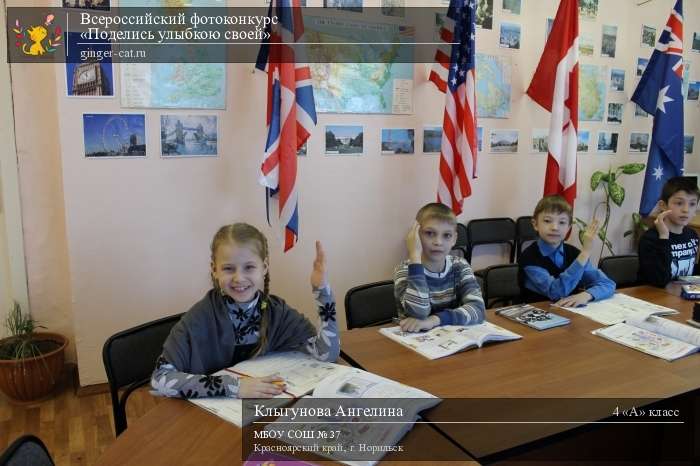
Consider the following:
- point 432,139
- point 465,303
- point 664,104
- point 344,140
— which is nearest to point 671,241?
point 465,303

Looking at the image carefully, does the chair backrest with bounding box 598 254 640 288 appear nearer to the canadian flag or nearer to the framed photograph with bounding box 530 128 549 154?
the canadian flag

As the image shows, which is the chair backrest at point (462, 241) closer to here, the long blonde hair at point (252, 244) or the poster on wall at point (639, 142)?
the poster on wall at point (639, 142)

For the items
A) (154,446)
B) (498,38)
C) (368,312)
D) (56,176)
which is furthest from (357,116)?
(154,446)

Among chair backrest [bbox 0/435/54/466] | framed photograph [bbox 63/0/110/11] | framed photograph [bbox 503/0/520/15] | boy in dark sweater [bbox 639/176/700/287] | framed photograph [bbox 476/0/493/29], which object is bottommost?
chair backrest [bbox 0/435/54/466]

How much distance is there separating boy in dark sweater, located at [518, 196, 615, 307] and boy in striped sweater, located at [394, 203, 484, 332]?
0.46 metres

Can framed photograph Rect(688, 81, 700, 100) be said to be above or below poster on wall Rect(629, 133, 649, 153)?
above

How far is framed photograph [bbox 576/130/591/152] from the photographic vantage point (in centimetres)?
425

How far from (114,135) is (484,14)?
2.63 m

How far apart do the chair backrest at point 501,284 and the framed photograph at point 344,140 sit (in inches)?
49.1

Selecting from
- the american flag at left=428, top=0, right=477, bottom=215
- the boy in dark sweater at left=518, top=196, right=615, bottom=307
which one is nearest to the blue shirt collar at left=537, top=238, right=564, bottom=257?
the boy in dark sweater at left=518, top=196, right=615, bottom=307

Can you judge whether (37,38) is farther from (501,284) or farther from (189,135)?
(501,284)

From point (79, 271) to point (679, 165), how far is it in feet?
14.6

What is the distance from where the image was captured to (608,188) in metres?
4.33

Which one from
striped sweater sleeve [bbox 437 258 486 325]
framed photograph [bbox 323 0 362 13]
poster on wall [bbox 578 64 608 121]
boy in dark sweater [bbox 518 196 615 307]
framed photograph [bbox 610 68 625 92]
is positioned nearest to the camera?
striped sweater sleeve [bbox 437 258 486 325]
